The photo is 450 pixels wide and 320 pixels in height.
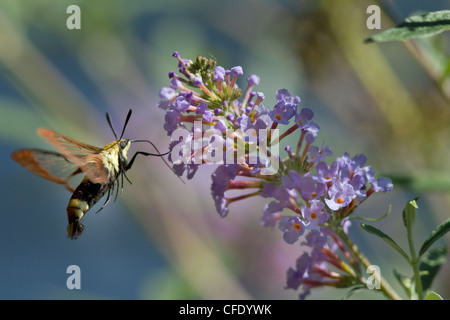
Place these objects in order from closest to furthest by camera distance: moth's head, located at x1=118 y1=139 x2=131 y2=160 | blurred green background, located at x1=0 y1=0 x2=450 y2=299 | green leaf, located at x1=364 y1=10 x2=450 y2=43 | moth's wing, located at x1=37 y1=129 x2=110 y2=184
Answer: green leaf, located at x1=364 y1=10 x2=450 y2=43 < moth's wing, located at x1=37 y1=129 x2=110 y2=184 < moth's head, located at x1=118 y1=139 x2=131 y2=160 < blurred green background, located at x1=0 y1=0 x2=450 y2=299

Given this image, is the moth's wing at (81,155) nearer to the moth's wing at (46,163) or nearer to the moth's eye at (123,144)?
the moth's wing at (46,163)

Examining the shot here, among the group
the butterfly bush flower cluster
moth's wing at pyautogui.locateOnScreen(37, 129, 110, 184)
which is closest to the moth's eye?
moth's wing at pyautogui.locateOnScreen(37, 129, 110, 184)

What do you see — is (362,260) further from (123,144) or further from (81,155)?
(123,144)

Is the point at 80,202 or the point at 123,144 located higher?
the point at 123,144

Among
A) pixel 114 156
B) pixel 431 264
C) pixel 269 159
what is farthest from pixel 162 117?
pixel 431 264

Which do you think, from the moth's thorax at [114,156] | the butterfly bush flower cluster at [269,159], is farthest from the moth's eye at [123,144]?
the butterfly bush flower cluster at [269,159]

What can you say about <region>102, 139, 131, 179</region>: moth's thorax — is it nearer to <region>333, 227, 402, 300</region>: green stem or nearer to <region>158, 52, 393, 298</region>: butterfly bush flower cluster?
<region>158, 52, 393, 298</region>: butterfly bush flower cluster
